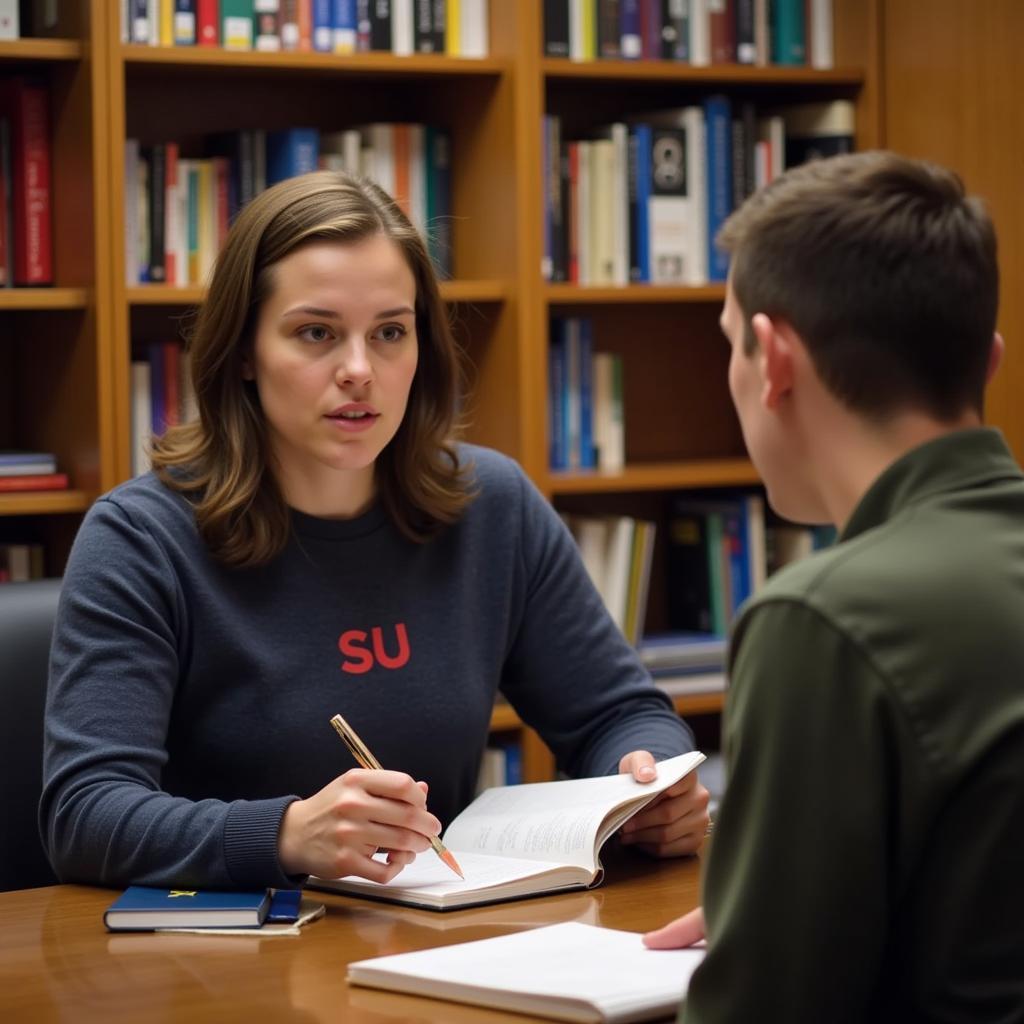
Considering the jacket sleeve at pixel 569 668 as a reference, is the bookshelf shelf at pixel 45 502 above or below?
above

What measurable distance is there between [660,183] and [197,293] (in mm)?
906

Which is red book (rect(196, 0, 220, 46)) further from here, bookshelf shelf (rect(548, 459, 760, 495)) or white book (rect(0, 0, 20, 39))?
bookshelf shelf (rect(548, 459, 760, 495))

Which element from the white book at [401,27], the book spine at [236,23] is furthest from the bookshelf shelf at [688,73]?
the book spine at [236,23]

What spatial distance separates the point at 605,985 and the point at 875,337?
49 centimetres

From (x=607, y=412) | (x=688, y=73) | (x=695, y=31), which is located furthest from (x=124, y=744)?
(x=695, y=31)

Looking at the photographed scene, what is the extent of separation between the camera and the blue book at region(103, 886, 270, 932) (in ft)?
4.51

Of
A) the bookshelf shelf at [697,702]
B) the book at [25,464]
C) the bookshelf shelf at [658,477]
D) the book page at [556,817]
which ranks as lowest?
the bookshelf shelf at [697,702]

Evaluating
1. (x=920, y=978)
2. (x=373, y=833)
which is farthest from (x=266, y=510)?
(x=920, y=978)

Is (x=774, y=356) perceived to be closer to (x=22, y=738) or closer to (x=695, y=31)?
(x=22, y=738)

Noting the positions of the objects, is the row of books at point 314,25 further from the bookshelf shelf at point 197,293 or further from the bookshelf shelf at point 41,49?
the bookshelf shelf at point 197,293

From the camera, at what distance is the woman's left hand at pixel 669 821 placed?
5.27 feet

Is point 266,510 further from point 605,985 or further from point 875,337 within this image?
point 875,337

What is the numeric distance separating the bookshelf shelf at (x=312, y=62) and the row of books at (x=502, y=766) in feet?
3.91

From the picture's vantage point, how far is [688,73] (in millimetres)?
3047
